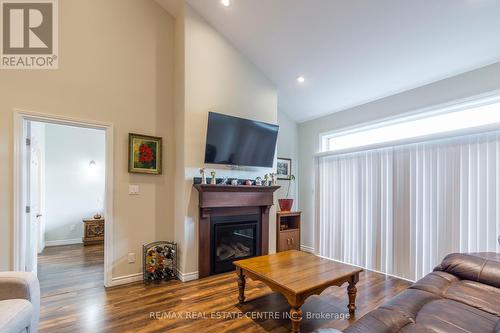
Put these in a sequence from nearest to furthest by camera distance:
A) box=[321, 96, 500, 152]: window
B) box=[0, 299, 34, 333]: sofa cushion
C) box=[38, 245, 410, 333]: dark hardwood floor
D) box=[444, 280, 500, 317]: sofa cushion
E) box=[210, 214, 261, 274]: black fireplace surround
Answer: box=[0, 299, 34, 333]: sofa cushion, box=[444, 280, 500, 317]: sofa cushion, box=[38, 245, 410, 333]: dark hardwood floor, box=[321, 96, 500, 152]: window, box=[210, 214, 261, 274]: black fireplace surround

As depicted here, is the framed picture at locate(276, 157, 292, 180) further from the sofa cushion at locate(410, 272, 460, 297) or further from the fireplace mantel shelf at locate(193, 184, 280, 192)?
the sofa cushion at locate(410, 272, 460, 297)

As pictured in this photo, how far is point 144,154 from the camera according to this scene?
10.7 feet

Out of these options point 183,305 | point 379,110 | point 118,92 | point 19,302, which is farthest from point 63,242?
point 379,110

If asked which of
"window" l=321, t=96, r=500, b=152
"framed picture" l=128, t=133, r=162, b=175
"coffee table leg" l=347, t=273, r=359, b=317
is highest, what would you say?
"window" l=321, t=96, r=500, b=152

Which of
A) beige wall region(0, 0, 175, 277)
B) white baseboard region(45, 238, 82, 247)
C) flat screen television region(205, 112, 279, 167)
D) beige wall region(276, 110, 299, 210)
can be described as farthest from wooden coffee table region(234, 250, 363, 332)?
white baseboard region(45, 238, 82, 247)

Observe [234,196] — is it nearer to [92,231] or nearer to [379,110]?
[379,110]

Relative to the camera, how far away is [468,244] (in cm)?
276

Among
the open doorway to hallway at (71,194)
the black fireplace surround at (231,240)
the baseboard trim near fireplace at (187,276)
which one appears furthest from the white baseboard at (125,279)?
the open doorway to hallway at (71,194)

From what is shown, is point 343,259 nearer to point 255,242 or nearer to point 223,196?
point 255,242

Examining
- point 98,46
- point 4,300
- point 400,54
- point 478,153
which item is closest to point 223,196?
point 4,300

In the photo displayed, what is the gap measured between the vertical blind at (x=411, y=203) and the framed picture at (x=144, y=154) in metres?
2.79

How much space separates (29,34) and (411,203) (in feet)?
16.7

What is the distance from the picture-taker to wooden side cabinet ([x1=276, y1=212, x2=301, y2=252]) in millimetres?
4216

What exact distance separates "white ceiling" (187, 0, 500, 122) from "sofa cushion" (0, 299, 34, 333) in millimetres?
3431
